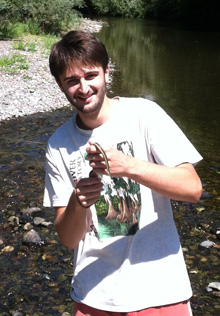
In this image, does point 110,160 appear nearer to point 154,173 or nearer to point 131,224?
point 154,173

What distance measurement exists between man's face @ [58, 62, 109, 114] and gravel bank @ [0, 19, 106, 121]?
25.8 feet

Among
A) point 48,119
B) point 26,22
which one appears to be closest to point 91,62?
point 48,119

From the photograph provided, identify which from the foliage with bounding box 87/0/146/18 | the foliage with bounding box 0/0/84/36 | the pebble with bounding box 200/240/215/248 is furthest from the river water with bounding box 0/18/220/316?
the foliage with bounding box 87/0/146/18

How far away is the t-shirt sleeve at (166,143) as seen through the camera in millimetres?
2053

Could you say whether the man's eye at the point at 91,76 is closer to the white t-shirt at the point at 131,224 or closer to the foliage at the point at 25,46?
the white t-shirt at the point at 131,224

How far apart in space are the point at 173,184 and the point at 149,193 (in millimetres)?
212

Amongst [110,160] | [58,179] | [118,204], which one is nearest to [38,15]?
[58,179]

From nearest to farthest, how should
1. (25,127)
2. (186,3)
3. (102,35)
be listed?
(25,127)
(102,35)
(186,3)

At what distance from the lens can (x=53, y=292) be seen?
434 centimetres

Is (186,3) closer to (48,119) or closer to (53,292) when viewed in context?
(48,119)

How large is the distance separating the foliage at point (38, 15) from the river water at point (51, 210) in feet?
20.6

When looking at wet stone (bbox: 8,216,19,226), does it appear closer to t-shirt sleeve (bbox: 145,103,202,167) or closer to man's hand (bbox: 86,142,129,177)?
t-shirt sleeve (bbox: 145,103,202,167)

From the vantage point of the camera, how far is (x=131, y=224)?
6.97 ft

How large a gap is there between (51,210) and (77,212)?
3849mm
